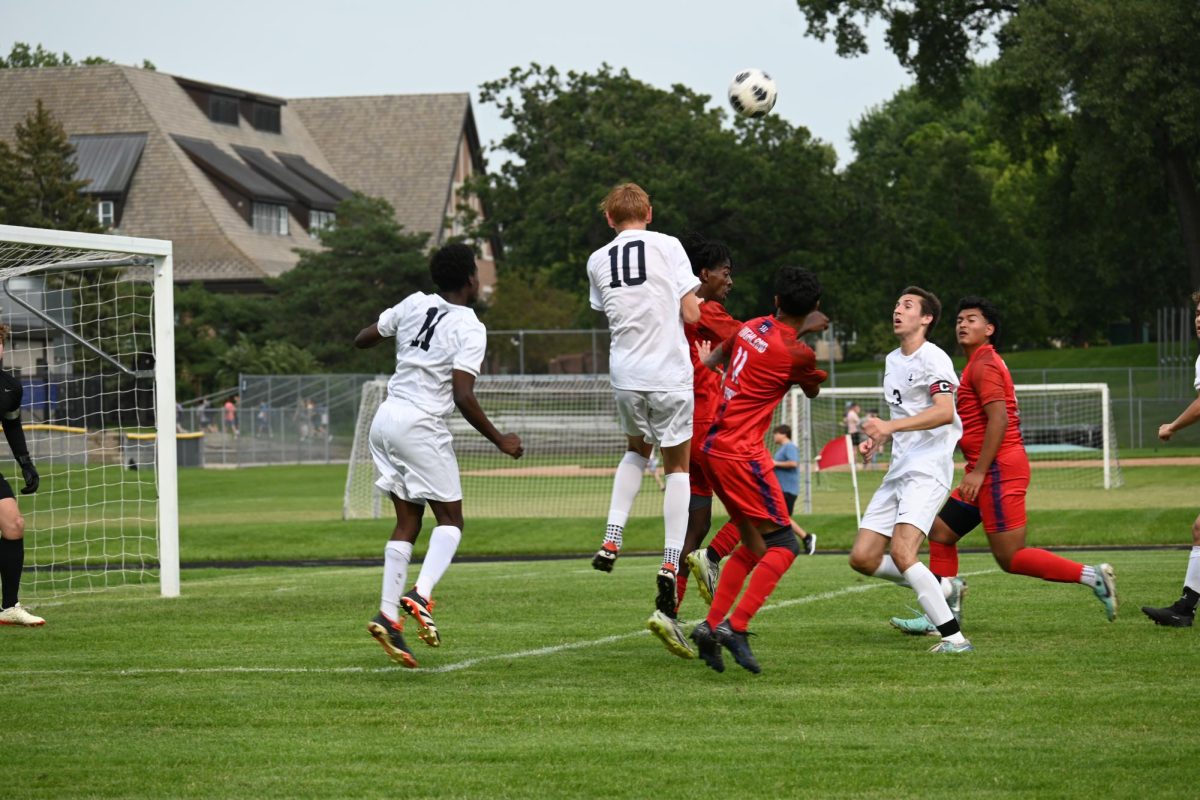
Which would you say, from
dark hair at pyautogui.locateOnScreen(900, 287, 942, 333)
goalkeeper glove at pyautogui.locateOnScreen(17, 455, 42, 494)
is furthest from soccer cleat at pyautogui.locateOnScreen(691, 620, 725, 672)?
goalkeeper glove at pyautogui.locateOnScreen(17, 455, 42, 494)

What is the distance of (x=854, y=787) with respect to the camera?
18.7 feet

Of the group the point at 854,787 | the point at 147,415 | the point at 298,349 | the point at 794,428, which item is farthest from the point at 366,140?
the point at 854,787

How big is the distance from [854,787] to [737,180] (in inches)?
2171

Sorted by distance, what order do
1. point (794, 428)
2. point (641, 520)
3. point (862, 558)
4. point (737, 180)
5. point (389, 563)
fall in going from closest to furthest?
point (389, 563) → point (862, 558) → point (641, 520) → point (794, 428) → point (737, 180)

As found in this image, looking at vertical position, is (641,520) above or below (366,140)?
below

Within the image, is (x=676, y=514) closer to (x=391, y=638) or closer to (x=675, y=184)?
(x=391, y=638)

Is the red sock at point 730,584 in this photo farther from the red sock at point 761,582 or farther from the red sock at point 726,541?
the red sock at point 726,541

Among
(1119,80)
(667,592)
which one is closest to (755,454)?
(667,592)

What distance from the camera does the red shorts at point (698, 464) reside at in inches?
371

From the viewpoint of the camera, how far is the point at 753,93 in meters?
12.3

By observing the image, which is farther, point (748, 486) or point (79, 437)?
point (79, 437)

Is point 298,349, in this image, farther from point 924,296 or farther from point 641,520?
point 924,296

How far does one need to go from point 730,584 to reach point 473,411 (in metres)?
1.74

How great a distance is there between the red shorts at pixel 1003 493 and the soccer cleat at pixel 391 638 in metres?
3.67
